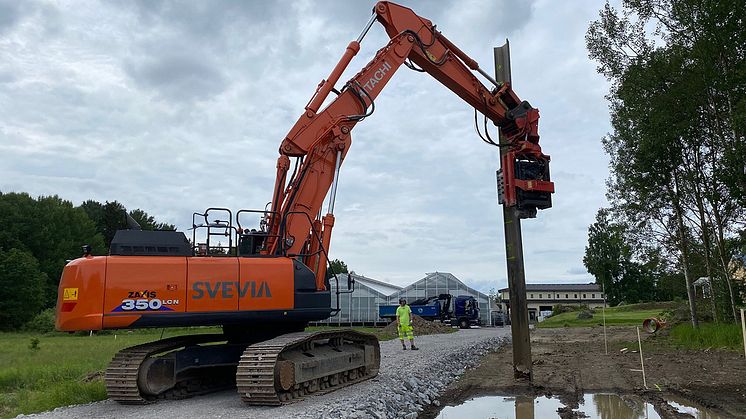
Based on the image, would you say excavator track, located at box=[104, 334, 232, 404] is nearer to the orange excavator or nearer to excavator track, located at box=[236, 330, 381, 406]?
the orange excavator

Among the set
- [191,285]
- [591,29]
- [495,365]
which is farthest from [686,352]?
[191,285]

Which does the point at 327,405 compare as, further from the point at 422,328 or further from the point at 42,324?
the point at 42,324

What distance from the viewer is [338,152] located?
34.7ft

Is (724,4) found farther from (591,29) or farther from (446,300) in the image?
(446,300)

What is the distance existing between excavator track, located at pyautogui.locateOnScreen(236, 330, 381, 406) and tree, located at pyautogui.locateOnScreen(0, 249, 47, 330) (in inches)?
2033

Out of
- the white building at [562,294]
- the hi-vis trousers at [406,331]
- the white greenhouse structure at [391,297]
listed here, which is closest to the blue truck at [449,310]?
the white greenhouse structure at [391,297]

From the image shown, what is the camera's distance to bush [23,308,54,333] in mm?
46744

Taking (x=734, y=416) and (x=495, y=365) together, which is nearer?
(x=734, y=416)

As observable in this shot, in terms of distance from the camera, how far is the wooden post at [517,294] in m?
11.7

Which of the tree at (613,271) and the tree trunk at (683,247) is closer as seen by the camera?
the tree trunk at (683,247)

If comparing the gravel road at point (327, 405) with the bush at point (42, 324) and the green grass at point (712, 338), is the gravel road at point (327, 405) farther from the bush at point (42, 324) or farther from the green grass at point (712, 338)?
the bush at point (42, 324)

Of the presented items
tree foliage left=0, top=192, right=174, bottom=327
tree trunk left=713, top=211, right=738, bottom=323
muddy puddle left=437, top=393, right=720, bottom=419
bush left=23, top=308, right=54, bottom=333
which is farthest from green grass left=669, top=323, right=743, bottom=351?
tree foliage left=0, top=192, right=174, bottom=327

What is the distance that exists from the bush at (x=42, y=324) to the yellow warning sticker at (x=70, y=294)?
144 ft

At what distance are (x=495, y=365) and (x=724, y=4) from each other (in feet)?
39.3
